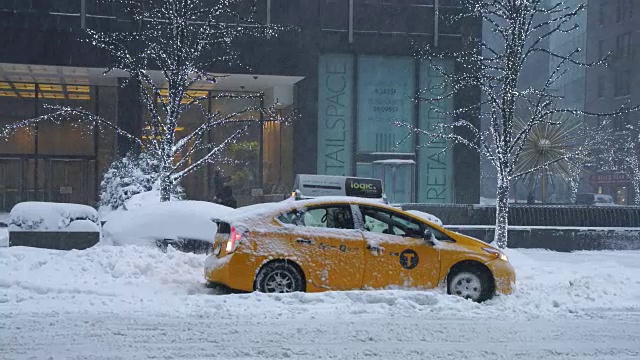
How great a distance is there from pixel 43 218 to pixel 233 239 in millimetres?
6826

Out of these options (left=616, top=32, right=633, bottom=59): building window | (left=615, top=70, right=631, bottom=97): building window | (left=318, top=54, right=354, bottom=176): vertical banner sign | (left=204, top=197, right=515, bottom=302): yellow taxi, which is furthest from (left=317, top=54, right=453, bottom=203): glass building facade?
(left=615, top=70, right=631, bottom=97): building window

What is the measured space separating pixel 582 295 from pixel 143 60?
17290 mm

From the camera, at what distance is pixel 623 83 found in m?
53.8

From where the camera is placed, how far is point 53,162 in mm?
27672

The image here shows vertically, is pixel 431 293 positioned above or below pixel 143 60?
below

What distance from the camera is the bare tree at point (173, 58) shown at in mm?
16719

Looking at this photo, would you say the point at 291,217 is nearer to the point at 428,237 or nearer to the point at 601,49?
the point at 428,237

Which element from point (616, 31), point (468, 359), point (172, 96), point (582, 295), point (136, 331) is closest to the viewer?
point (468, 359)

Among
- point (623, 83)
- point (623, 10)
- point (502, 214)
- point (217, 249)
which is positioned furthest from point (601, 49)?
point (217, 249)

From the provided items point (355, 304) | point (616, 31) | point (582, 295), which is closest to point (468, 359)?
point (355, 304)

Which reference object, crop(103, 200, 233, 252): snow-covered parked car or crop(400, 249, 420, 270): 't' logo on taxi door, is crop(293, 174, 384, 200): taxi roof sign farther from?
crop(400, 249, 420, 270): 't' logo on taxi door

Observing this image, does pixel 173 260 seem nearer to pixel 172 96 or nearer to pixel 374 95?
pixel 172 96

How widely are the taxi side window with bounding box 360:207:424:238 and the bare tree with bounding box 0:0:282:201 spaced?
338 inches

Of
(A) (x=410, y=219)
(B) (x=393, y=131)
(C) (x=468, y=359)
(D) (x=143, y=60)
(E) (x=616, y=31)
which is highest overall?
(E) (x=616, y=31)
